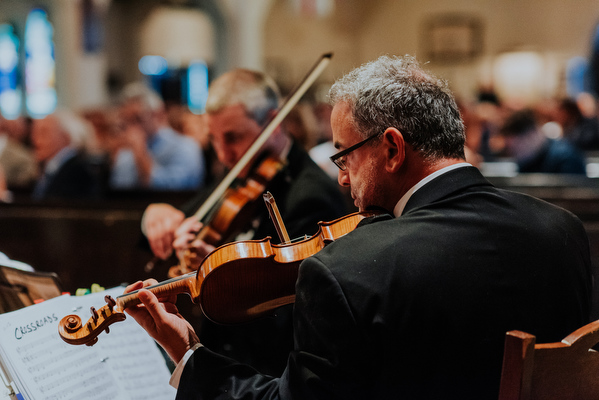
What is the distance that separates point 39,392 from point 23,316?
0.19 m

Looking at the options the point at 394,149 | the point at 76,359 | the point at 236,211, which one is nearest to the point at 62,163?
the point at 236,211

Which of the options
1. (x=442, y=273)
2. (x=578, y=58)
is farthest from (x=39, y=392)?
(x=578, y=58)

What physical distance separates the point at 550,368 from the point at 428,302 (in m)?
0.26

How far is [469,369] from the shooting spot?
1.33 metres

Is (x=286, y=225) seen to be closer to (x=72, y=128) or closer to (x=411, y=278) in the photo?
(x=411, y=278)

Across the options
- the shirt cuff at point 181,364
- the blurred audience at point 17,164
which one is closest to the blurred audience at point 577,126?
the blurred audience at point 17,164

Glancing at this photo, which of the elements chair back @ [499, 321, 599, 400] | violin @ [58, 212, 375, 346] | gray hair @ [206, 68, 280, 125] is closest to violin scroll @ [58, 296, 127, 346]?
violin @ [58, 212, 375, 346]

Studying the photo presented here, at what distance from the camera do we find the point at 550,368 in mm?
1277

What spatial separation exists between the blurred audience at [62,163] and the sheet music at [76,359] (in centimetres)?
353

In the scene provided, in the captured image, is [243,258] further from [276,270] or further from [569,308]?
[569,308]

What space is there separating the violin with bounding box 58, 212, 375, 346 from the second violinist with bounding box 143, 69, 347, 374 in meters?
0.64

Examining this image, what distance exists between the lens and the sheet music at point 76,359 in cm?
156

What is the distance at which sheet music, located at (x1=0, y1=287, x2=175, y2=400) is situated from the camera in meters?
1.56

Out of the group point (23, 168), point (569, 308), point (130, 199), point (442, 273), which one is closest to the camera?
point (442, 273)
